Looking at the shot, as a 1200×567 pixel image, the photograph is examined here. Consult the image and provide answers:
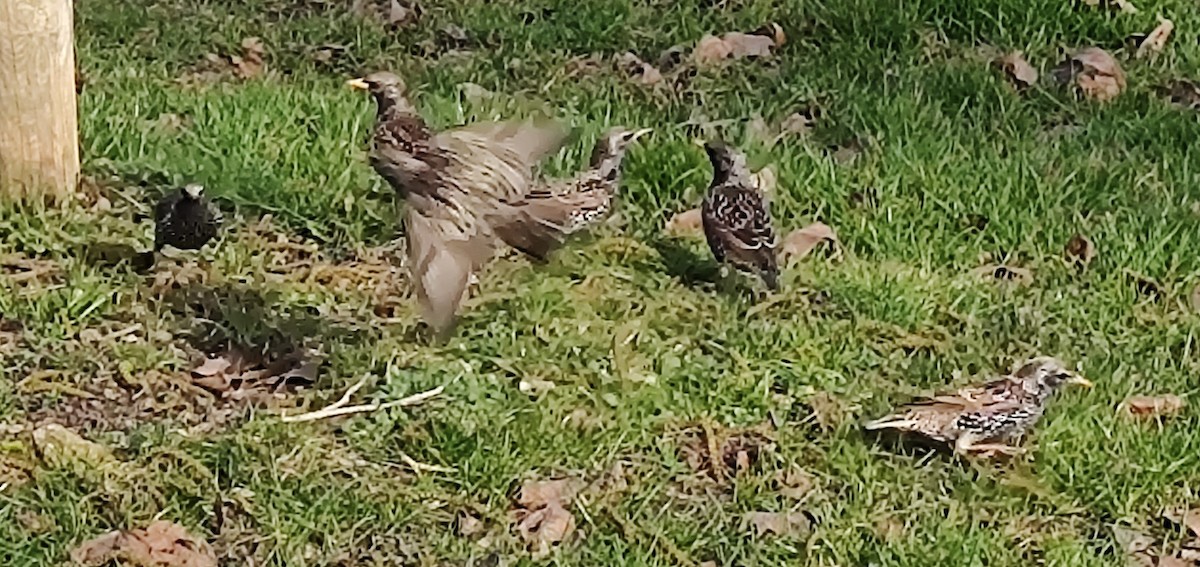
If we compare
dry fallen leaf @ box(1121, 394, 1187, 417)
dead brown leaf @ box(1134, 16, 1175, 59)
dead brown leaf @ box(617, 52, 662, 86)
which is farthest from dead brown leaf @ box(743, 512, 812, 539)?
dead brown leaf @ box(1134, 16, 1175, 59)

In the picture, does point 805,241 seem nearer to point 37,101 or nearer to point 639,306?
point 639,306

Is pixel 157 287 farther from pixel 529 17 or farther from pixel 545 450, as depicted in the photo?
pixel 529 17

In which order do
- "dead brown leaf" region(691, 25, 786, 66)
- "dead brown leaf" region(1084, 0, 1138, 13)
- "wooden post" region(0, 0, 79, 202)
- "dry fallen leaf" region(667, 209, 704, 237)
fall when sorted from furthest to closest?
"dead brown leaf" region(1084, 0, 1138, 13) < "dead brown leaf" region(691, 25, 786, 66) < "dry fallen leaf" region(667, 209, 704, 237) < "wooden post" region(0, 0, 79, 202)

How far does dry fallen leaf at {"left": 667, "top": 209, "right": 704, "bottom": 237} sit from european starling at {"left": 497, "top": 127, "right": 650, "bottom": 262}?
256 millimetres

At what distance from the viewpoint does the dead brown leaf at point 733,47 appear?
799 cm

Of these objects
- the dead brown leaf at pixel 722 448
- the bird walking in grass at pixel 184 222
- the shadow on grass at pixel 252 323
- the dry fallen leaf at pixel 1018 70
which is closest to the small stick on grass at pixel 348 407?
the shadow on grass at pixel 252 323

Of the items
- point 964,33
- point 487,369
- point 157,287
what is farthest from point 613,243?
point 964,33

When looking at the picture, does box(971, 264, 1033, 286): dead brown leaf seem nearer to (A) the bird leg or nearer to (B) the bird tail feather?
(A) the bird leg

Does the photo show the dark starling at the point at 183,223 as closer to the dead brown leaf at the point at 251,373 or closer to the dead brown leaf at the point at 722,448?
the dead brown leaf at the point at 251,373

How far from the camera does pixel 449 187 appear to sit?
18.1 feet

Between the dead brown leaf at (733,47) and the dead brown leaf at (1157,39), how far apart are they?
1516 millimetres

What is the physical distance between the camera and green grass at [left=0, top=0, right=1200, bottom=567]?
5020 millimetres

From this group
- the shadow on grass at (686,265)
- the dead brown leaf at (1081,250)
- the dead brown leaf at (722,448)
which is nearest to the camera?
the dead brown leaf at (722,448)

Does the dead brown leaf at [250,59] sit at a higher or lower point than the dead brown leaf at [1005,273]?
lower
